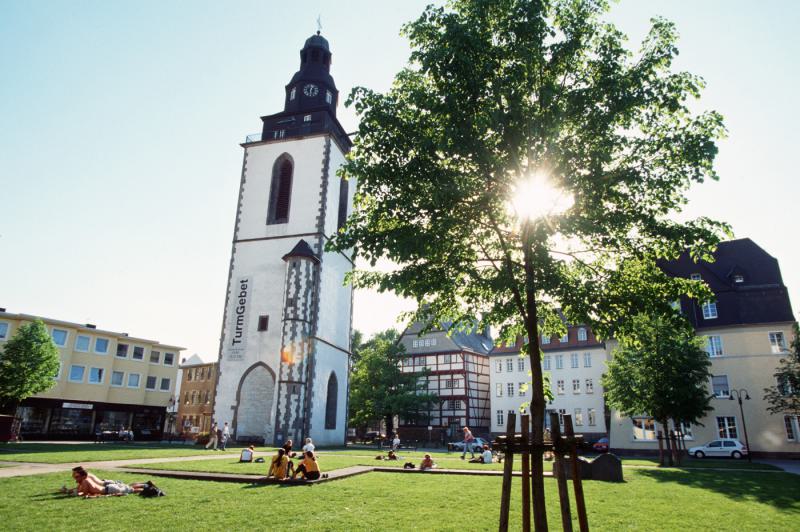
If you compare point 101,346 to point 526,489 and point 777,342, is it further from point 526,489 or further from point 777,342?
point 777,342

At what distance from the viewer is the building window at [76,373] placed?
47591mm

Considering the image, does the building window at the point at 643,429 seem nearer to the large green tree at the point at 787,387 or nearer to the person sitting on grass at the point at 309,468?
the large green tree at the point at 787,387

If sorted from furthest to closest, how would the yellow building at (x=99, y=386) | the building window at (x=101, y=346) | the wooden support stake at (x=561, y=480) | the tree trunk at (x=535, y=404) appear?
the building window at (x=101, y=346) → the yellow building at (x=99, y=386) → the tree trunk at (x=535, y=404) → the wooden support stake at (x=561, y=480)

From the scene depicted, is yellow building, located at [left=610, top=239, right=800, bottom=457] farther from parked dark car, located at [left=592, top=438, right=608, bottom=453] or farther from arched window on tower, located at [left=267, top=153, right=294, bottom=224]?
arched window on tower, located at [left=267, top=153, right=294, bottom=224]

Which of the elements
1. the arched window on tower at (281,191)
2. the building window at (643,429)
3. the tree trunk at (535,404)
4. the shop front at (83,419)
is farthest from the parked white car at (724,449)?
the shop front at (83,419)

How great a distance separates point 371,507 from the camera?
1090cm

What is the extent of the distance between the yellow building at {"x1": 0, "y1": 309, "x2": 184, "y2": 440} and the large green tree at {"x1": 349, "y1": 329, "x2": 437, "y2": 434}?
69.5ft

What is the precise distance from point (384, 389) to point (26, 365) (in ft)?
102

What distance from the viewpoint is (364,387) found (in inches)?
2099

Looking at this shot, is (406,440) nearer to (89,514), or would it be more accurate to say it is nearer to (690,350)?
(690,350)

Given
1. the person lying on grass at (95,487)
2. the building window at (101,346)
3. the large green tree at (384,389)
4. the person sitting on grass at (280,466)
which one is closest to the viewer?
the person lying on grass at (95,487)

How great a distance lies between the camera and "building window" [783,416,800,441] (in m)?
35.6

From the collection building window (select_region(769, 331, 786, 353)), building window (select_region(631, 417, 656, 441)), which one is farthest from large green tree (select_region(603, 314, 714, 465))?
building window (select_region(769, 331, 786, 353))

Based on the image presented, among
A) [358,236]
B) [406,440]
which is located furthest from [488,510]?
[406,440]
